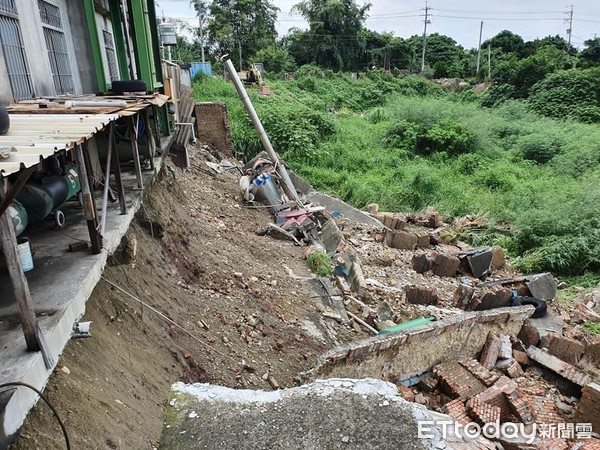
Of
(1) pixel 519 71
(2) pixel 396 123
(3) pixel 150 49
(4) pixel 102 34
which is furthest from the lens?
(1) pixel 519 71

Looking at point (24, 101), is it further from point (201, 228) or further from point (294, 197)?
point (294, 197)

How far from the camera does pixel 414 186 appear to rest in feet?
54.3

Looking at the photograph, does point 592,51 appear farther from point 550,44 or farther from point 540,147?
point 540,147

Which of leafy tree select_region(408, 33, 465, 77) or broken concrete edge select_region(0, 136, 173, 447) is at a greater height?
leafy tree select_region(408, 33, 465, 77)

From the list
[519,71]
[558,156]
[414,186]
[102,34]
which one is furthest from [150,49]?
[519,71]

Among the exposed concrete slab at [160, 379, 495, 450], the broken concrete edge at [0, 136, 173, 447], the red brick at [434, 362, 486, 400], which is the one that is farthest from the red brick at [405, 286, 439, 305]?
the broken concrete edge at [0, 136, 173, 447]

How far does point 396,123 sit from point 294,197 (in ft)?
39.8

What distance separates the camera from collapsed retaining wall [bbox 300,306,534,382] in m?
5.12

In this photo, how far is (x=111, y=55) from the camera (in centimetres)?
849

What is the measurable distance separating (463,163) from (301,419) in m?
17.7

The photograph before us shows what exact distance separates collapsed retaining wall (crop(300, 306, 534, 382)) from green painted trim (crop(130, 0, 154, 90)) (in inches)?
301

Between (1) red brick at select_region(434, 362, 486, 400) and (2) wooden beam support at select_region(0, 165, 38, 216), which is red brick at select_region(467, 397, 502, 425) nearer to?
(1) red brick at select_region(434, 362, 486, 400)

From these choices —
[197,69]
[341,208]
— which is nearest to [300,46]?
[197,69]

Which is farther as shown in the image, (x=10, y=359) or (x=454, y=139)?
(x=454, y=139)
